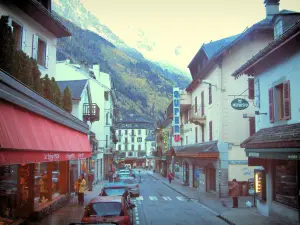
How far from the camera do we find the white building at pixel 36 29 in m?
15.1

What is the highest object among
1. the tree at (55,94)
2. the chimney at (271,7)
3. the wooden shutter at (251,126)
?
the chimney at (271,7)

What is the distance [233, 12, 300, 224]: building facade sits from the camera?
14.0 m

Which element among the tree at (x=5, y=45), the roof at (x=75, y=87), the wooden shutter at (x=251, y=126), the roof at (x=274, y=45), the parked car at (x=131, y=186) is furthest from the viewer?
the roof at (x=75, y=87)

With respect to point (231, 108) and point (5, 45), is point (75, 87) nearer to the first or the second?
point (231, 108)

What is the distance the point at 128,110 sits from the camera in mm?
196250

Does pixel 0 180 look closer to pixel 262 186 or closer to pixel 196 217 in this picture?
pixel 196 217

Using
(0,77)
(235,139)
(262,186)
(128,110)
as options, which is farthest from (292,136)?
(128,110)

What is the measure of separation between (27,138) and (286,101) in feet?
35.7

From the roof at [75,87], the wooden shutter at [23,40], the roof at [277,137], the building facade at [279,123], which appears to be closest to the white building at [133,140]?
the roof at [75,87]

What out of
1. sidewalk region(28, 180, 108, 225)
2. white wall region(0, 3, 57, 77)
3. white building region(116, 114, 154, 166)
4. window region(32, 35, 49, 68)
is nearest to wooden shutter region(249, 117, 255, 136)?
sidewalk region(28, 180, 108, 225)

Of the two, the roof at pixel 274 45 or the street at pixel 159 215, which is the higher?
the roof at pixel 274 45

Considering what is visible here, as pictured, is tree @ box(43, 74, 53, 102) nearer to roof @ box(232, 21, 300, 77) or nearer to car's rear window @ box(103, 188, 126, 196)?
car's rear window @ box(103, 188, 126, 196)

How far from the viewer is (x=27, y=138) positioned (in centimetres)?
927

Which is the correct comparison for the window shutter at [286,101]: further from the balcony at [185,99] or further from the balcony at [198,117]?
the balcony at [185,99]
